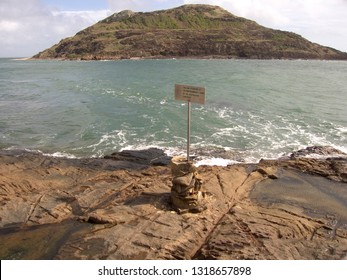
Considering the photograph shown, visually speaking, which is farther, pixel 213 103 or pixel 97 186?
pixel 213 103

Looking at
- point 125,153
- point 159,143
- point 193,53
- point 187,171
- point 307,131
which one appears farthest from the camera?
point 193,53

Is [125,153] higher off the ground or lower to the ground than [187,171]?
lower

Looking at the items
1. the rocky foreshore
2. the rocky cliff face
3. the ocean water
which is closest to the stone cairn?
the rocky foreshore

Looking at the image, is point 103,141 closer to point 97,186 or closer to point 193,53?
point 97,186

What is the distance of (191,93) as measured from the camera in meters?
9.81

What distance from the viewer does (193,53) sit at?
5290 inches

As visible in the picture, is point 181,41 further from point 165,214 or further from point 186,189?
point 165,214

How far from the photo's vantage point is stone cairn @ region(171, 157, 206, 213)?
9.32 metres

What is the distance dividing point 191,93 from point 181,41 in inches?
5398

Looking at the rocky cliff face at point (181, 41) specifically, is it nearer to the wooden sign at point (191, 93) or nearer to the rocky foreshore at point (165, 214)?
the rocky foreshore at point (165, 214)

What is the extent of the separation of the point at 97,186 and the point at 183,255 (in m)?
4.89

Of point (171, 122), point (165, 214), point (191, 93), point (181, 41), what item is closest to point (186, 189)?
point (165, 214)

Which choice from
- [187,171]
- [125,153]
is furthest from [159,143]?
[187,171]
